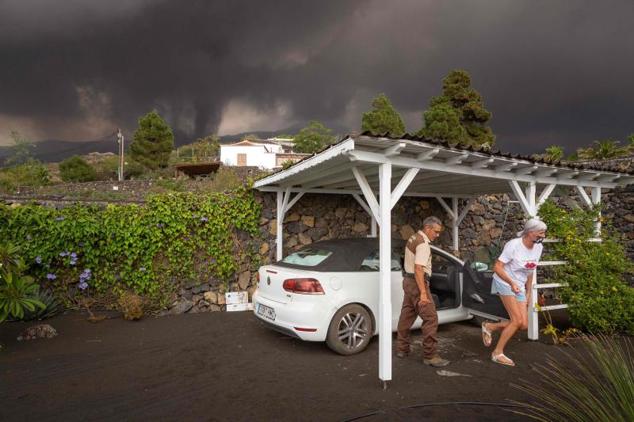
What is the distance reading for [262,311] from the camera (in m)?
4.97

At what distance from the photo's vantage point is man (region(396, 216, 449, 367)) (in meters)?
4.18

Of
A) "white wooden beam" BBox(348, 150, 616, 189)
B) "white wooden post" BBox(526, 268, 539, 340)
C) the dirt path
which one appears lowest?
the dirt path

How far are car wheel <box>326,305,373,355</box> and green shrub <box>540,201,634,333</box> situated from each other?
321 cm

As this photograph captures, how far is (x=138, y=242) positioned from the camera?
21.7ft

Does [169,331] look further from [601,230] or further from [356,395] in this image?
[601,230]

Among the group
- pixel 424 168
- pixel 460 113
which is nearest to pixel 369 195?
pixel 424 168

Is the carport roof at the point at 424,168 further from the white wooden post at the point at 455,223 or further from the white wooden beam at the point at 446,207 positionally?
the white wooden post at the point at 455,223

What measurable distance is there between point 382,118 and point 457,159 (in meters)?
30.4

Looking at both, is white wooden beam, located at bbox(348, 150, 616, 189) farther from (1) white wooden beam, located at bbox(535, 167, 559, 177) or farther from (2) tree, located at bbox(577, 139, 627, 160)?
(2) tree, located at bbox(577, 139, 627, 160)

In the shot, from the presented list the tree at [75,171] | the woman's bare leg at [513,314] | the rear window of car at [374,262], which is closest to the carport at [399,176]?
the rear window of car at [374,262]

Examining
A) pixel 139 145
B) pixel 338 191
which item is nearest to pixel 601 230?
pixel 338 191

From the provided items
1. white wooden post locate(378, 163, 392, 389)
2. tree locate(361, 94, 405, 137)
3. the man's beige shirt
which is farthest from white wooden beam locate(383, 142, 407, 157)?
tree locate(361, 94, 405, 137)

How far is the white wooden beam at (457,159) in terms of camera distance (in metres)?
4.51

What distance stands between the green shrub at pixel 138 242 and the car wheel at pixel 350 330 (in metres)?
3.14
